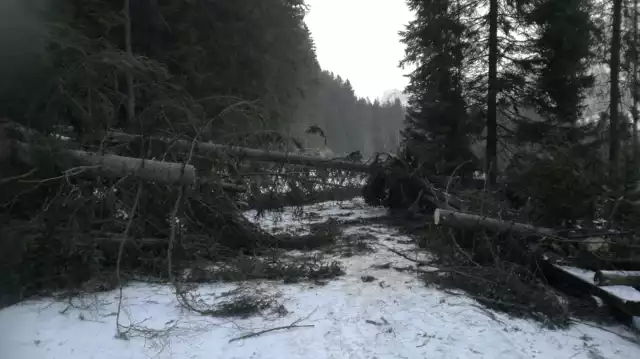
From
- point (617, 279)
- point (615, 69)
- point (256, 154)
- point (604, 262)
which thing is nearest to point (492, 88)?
point (615, 69)

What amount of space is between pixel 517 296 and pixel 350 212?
18.5 ft

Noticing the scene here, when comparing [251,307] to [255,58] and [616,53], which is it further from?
[616,53]

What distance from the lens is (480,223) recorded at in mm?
5805

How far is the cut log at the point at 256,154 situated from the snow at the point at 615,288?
4.46 metres

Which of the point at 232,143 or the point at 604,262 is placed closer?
the point at 604,262

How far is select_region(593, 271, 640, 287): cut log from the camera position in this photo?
15.3 feet

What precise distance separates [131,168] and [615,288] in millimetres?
5584

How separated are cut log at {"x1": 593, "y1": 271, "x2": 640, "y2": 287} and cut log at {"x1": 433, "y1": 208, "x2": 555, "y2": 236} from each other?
106cm

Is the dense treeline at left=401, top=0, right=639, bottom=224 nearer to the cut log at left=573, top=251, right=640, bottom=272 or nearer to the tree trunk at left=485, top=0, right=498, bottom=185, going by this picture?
the tree trunk at left=485, top=0, right=498, bottom=185

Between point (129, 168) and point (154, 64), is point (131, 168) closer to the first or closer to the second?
point (129, 168)

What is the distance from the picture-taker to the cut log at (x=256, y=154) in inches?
241

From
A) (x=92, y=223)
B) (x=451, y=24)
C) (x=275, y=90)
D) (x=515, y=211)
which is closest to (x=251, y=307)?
(x=92, y=223)

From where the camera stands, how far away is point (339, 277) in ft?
17.3

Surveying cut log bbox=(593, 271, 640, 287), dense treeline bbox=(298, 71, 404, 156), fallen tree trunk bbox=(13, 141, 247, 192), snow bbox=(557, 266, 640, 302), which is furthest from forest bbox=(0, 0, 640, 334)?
dense treeline bbox=(298, 71, 404, 156)
